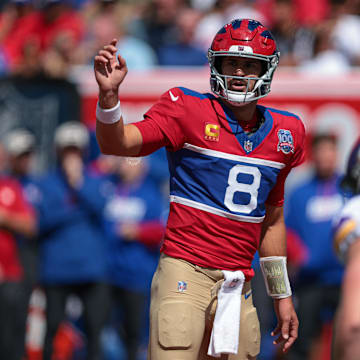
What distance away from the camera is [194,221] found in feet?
13.3

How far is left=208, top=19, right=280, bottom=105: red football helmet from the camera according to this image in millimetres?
4086

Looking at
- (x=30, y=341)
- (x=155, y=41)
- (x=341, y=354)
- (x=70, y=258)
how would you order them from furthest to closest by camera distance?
(x=155, y=41) < (x=30, y=341) < (x=70, y=258) < (x=341, y=354)

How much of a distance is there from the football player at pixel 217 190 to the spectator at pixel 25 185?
12.6 ft

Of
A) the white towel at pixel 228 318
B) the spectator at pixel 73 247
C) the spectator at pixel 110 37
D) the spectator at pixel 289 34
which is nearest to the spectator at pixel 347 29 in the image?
the spectator at pixel 289 34

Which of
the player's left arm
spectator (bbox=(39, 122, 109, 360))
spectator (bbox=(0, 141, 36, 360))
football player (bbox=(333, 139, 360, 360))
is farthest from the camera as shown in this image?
spectator (bbox=(0, 141, 36, 360))

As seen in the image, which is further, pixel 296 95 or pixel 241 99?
pixel 296 95

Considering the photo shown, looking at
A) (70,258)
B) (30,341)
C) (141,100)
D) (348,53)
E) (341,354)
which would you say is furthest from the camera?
(348,53)

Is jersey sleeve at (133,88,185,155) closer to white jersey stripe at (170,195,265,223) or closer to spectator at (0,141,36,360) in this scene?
white jersey stripe at (170,195,265,223)

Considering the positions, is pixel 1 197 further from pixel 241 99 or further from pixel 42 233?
pixel 241 99

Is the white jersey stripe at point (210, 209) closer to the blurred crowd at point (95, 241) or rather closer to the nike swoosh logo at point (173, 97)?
the nike swoosh logo at point (173, 97)

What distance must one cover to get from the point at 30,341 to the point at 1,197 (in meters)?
1.59

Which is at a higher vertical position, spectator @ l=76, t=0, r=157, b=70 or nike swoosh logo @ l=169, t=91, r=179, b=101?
nike swoosh logo @ l=169, t=91, r=179, b=101

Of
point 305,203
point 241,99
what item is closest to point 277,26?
point 305,203

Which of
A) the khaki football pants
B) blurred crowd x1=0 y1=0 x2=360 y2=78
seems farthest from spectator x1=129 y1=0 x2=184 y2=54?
the khaki football pants
